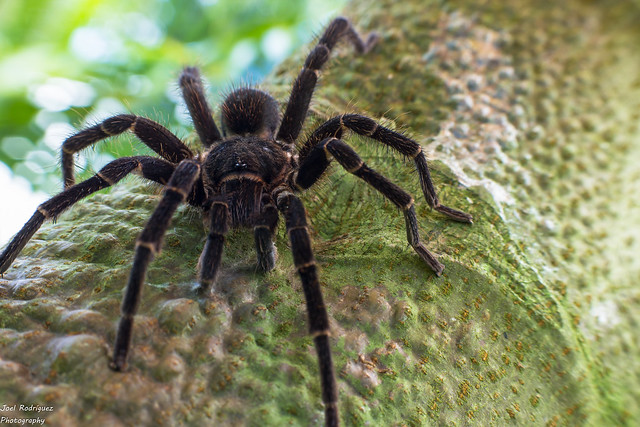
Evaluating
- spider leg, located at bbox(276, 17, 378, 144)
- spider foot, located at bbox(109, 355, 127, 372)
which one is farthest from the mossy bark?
spider leg, located at bbox(276, 17, 378, 144)

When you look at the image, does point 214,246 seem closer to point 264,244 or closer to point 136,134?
point 264,244

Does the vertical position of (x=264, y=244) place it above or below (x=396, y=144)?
below

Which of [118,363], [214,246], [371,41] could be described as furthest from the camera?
[371,41]

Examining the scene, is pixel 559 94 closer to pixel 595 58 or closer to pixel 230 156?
pixel 595 58

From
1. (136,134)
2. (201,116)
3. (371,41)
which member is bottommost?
(136,134)

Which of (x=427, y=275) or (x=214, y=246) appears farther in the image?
(x=427, y=275)

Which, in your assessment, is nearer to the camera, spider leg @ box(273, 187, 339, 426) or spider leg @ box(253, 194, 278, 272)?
spider leg @ box(273, 187, 339, 426)

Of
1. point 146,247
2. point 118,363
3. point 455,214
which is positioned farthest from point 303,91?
point 118,363

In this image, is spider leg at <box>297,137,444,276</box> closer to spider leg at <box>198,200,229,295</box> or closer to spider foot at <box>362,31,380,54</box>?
spider leg at <box>198,200,229,295</box>
